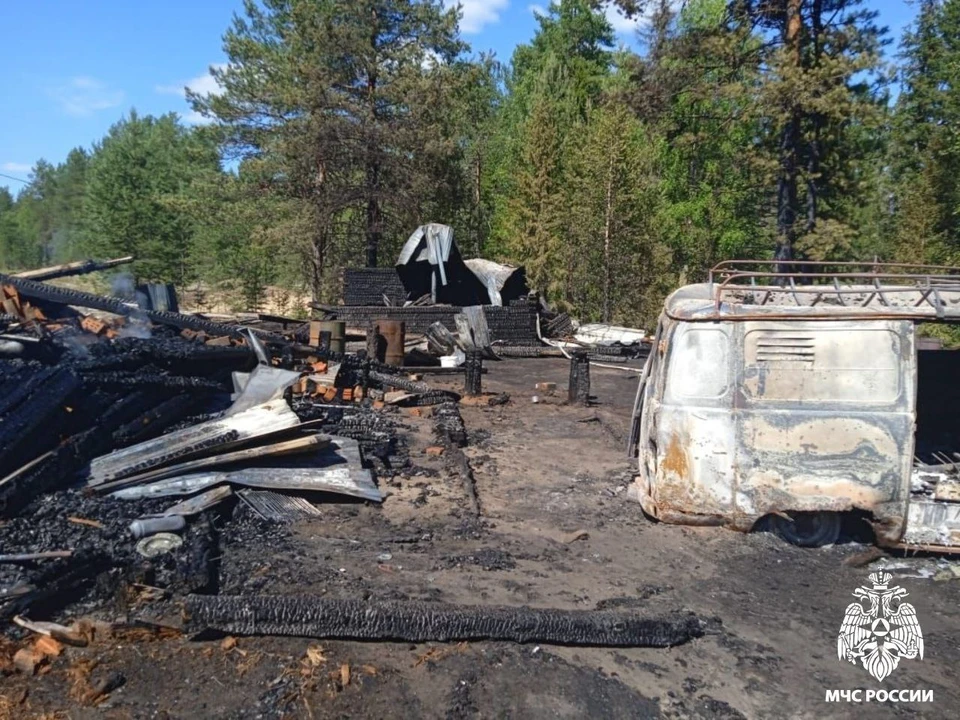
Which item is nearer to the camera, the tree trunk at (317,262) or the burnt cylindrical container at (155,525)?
the burnt cylindrical container at (155,525)

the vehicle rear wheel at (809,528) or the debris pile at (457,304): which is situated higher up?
the debris pile at (457,304)

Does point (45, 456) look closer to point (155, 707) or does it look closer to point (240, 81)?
point (155, 707)

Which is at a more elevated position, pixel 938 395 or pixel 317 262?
pixel 317 262

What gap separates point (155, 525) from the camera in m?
5.66

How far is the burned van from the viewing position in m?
5.31

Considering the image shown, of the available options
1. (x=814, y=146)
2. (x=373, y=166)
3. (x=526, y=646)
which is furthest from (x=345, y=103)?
(x=526, y=646)

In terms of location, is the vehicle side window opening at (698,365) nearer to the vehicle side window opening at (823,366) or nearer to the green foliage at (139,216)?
the vehicle side window opening at (823,366)

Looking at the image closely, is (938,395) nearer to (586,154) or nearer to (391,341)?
(391,341)

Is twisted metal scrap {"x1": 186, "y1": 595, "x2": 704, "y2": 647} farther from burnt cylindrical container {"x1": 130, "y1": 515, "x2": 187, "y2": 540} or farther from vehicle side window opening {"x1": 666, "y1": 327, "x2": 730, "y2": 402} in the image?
vehicle side window opening {"x1": 666, "y1": 327, "x2": 730, "y2": 402}

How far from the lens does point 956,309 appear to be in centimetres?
539

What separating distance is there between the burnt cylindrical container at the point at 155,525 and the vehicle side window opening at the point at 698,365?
4.06 metres

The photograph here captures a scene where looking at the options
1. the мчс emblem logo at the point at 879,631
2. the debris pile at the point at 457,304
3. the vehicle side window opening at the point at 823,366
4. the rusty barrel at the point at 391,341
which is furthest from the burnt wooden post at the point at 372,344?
the мчс emblem logo at the point at 879,631

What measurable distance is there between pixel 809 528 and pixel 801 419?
3.18 feet

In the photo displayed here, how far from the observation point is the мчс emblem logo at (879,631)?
4.26 meters
